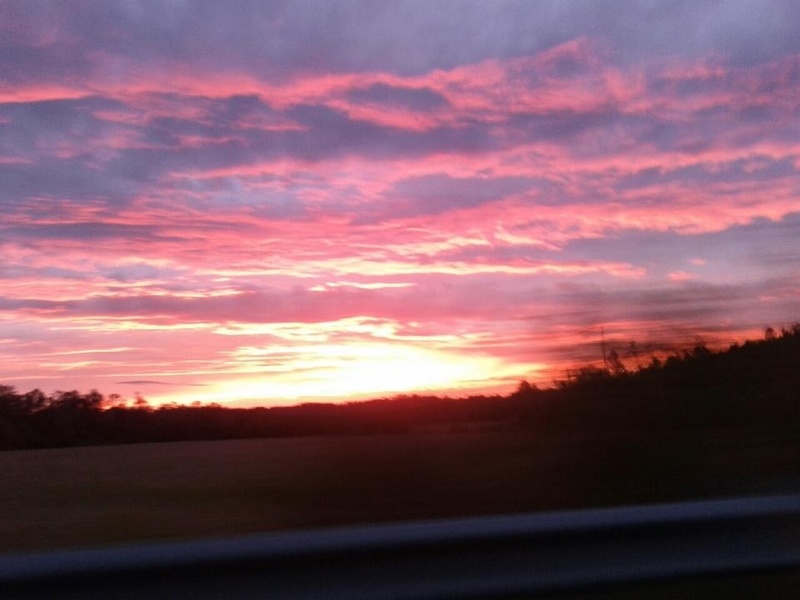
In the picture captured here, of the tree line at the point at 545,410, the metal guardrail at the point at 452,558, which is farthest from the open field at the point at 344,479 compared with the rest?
the metal guardrail at the point at 452,558

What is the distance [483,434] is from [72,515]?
3071mm

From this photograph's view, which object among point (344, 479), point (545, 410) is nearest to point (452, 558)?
point (344, 479)

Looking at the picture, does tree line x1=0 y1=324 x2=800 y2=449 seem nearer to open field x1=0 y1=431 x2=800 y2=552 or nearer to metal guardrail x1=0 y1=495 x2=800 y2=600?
open field x1=0 y1=431 x2=800 y2=552

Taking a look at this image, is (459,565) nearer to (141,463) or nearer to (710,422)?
(141,463)

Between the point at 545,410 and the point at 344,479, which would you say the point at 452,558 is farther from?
the point at 545,410

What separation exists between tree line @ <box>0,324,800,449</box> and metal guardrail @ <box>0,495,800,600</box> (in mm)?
2790

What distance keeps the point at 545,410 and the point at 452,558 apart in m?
4.02

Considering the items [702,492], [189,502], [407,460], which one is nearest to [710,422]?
[702,492]

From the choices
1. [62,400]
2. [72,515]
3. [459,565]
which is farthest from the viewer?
[62,400]

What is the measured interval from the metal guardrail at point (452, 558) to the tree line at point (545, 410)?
9.15ft

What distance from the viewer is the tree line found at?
724 centimetres

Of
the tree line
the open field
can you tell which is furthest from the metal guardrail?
the tree line

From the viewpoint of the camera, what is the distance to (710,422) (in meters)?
7.84

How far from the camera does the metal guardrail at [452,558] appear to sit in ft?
13.6
